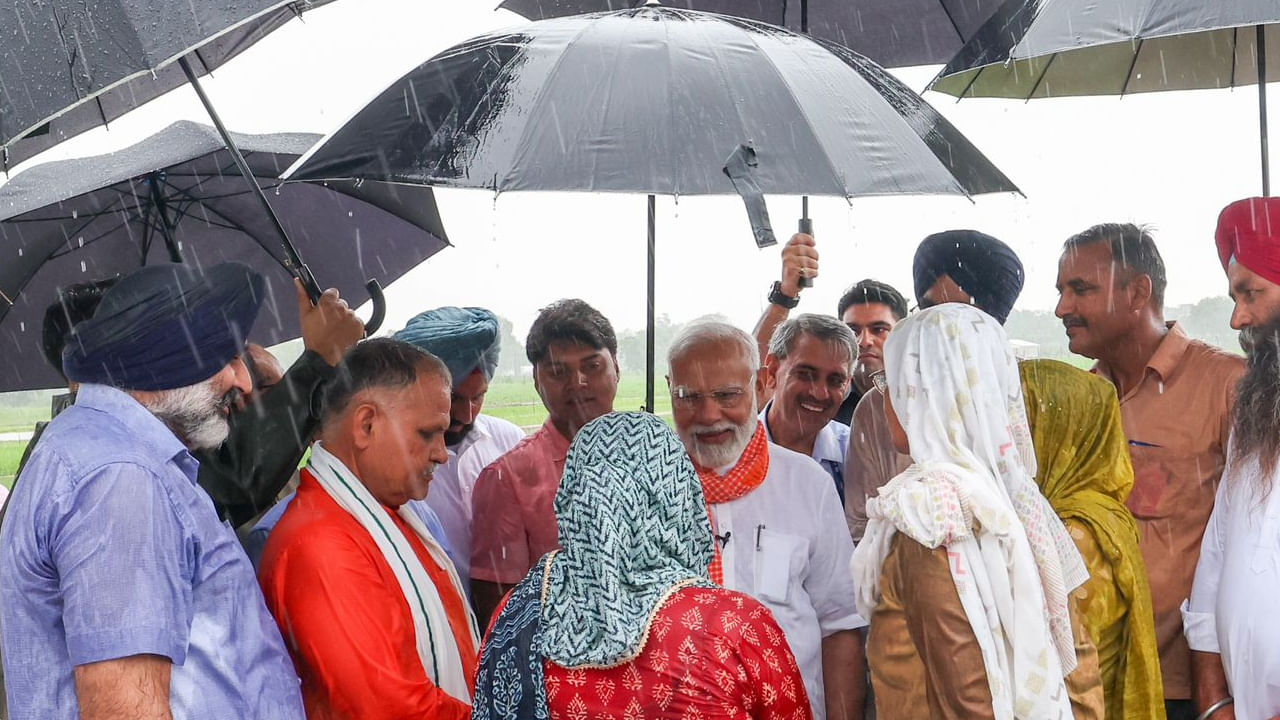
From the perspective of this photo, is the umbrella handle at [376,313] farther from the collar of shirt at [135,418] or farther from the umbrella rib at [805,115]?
the umbrella rib at [805,115]

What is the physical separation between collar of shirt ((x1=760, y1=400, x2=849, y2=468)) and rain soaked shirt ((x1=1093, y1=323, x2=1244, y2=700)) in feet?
3.61

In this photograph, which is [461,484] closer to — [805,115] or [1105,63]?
[805,115]

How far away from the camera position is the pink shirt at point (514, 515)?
376cm

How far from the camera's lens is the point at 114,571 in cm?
212

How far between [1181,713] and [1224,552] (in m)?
0.58

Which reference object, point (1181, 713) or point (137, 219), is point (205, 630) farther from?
point (1181, 713)

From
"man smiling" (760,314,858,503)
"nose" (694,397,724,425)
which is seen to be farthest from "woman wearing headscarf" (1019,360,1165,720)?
"man smiling" (760,314,858,503)

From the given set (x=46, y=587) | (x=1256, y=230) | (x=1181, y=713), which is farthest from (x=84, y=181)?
(x=1181, y=713)

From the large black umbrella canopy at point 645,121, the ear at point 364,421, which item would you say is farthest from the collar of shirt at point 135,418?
the large black umbrella canopy at point 645,121

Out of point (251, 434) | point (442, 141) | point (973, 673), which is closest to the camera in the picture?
point (973, 673)

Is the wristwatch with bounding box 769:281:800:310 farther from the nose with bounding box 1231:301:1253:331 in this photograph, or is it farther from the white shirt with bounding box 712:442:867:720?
the nose with bounding box 1231:301:1253:331

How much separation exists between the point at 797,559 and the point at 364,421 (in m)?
1.32

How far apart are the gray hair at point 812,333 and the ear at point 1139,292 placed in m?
0.99

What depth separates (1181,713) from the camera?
11.6ft
